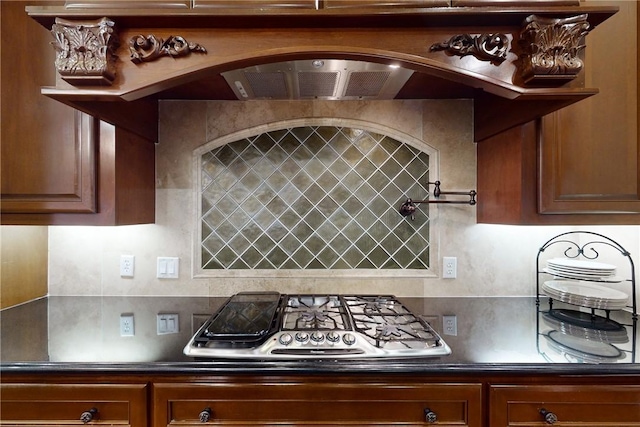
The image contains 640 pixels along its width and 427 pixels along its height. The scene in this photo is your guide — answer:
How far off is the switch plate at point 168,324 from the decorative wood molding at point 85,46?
0.94m

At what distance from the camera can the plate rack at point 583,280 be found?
4.27 feet

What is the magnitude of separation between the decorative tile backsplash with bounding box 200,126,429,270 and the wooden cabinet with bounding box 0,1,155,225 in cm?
49

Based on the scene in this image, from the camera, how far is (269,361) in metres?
1.00

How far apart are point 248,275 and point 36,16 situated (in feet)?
4.33

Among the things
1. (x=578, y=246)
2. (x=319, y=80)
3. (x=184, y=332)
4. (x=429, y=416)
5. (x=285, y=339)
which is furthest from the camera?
(x=578, y=246)

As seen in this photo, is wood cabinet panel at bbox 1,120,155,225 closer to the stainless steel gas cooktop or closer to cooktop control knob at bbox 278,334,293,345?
the stainless steel gas cooktop

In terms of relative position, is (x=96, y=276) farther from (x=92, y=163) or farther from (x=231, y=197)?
(x=231, y=197)

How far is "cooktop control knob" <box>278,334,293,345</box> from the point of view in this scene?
1054 millimetres

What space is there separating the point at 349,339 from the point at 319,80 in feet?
3.49

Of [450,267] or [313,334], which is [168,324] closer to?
[313,334]

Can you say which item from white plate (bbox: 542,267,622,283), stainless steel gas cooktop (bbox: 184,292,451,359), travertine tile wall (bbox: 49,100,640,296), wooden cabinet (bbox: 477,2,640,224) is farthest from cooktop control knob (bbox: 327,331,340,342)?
white plate (bbox: 542,267,622,283)

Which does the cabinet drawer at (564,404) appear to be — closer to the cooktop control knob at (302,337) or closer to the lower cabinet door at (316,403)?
the lower cabinet door at (316,403)

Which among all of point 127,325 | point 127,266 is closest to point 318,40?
point 127,325

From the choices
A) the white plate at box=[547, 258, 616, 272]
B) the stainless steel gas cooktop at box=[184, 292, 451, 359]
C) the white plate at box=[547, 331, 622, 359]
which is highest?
the white plate at box=[547, 258, 616, 272]
